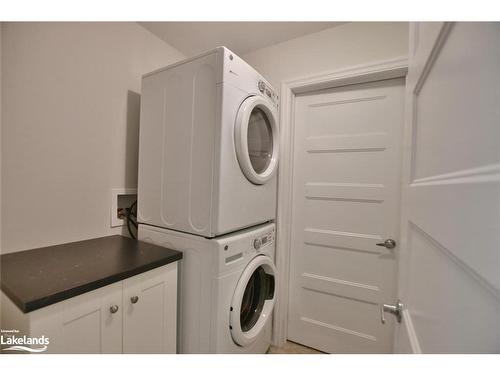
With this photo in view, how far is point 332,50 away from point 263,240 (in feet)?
4.62

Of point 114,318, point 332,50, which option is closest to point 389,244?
point 332,50

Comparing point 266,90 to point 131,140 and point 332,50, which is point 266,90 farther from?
point 131,140

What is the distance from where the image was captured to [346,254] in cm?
161

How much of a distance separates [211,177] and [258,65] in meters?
1.27

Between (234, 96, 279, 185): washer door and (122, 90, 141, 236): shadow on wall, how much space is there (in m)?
0.85

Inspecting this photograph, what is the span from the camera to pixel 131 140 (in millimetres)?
1518

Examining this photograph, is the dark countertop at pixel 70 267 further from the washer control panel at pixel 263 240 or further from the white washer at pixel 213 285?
the washer control panel at pixel 263 240

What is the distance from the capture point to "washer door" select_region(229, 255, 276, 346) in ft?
4.08

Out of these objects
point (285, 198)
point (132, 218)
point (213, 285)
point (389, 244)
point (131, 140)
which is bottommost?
point (213, 285)

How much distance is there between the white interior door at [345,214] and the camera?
4.87 ft

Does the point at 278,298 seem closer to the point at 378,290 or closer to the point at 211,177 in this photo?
the point at 378,290

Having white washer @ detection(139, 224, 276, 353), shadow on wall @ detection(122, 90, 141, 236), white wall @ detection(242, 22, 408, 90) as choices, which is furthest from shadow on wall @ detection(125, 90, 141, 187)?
white wall @ detection(242, 22, 408, 90)

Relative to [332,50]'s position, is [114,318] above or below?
below
